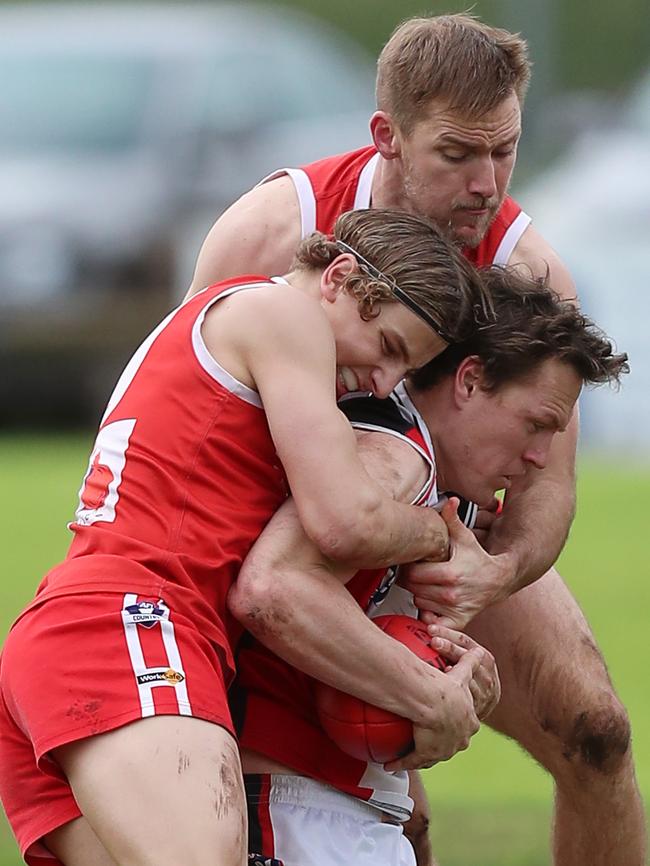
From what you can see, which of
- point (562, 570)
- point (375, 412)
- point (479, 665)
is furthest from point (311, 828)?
point (562, 570)

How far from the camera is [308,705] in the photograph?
4.88 metres

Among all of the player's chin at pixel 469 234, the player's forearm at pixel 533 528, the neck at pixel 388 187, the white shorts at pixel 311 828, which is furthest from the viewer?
the neck at pixel 388 187

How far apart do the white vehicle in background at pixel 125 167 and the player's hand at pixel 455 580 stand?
11.7 meters

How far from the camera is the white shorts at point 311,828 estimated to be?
4.68 metres

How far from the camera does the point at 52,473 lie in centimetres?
1466

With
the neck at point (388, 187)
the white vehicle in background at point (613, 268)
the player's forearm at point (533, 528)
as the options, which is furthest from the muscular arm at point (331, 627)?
the white vehicle in background at point (613, 268)

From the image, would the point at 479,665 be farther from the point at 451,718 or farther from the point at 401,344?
the point at 401,344

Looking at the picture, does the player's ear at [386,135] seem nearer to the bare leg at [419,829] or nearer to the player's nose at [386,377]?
the player's nose at [386,377]

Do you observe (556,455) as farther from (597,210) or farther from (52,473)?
(597,210)

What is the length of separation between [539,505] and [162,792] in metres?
1.61

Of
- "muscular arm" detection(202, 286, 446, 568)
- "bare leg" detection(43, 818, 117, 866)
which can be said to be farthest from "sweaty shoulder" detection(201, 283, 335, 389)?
"bare leg" detection(43, 818, 117, 866)

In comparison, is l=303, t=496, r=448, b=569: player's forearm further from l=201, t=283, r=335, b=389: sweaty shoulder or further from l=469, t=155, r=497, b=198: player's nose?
l=469, t=155, r=497, b=198: player's nose

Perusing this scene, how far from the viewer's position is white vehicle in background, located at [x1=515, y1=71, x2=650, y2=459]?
16.4 metres

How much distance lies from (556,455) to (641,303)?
11104mm
